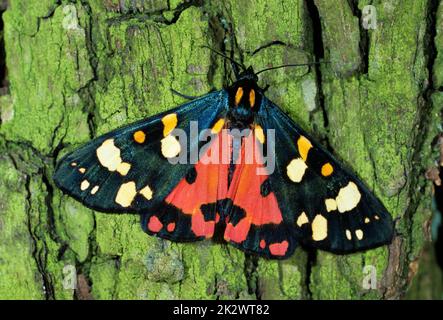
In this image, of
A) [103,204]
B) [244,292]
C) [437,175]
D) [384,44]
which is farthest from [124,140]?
[437,175]

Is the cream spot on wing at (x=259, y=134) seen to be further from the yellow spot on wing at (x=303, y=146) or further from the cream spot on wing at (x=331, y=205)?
the cream spot on wing at (x=331, y=205)

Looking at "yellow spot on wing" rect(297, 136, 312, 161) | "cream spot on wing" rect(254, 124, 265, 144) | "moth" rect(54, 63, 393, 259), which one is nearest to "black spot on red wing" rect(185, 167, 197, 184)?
"moth" rect(54, 63, 393, 259)

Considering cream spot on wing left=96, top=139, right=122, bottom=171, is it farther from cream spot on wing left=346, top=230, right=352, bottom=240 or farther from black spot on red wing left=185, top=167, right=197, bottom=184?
cream spot on wing left=346, top=230, right=352, bottom=240

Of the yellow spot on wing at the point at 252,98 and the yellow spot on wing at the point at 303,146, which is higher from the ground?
the yellow spot on wing at the point at 252,98

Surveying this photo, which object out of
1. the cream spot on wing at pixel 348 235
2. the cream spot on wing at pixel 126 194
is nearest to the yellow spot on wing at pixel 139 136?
the cream spot on wing at pixel 126 194

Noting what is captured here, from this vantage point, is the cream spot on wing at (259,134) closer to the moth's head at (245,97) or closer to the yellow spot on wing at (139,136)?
the moth's head at (245,97)

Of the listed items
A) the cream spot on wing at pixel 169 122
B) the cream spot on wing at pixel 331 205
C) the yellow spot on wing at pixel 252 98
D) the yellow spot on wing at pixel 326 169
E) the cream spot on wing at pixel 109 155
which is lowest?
the cream spot on wing at pixel 331 205
